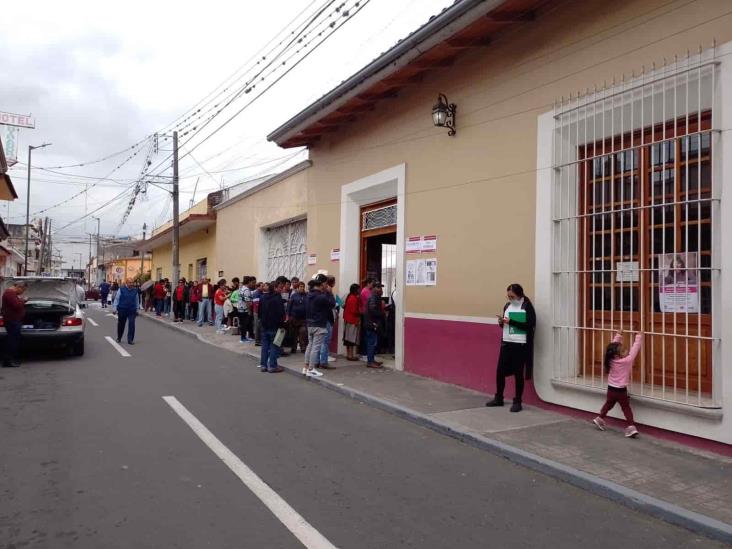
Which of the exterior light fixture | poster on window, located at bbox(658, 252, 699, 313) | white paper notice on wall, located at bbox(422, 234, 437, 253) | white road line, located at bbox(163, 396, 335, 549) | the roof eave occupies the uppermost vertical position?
the roof eave

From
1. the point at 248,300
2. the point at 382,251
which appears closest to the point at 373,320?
the point at 382,251


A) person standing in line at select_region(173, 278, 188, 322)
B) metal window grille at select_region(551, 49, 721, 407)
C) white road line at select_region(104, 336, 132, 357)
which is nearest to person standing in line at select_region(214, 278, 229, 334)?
white road line at select_region(104, 336, 132, 357)

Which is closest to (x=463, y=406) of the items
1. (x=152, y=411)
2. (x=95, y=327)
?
(x=152, y=411)

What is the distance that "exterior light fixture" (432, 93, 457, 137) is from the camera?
9.30 meters

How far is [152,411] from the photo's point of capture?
744cm

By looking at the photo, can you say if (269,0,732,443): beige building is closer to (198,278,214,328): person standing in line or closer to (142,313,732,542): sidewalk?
(142,313,732,542): sidewalk

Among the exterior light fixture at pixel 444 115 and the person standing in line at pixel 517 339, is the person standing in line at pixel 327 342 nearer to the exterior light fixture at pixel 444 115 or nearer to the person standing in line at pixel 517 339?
the exterior light fixture at pixel 444 115

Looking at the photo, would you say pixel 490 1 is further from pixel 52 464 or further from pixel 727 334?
pixel 52 464

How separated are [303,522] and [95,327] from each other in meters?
18.8

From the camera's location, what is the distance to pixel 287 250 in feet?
57.5

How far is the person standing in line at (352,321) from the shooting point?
447 inches

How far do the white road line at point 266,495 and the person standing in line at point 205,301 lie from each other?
14.1m

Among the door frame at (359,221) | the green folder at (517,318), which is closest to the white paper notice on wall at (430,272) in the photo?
the door frame at (359,221)

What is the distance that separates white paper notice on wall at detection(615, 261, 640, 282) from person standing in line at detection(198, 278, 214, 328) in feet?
52.4
